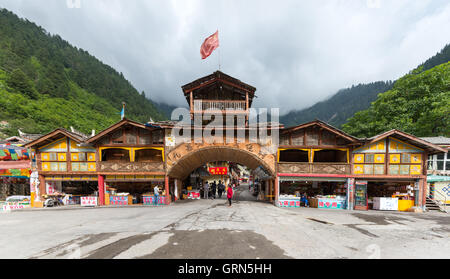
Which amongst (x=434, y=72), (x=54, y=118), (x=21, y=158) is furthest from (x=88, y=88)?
(x=434, y=72)

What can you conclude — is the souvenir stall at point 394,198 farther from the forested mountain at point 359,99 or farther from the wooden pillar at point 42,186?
the forested mountain at point 359,99

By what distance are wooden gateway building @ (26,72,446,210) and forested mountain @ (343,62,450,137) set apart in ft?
35.5

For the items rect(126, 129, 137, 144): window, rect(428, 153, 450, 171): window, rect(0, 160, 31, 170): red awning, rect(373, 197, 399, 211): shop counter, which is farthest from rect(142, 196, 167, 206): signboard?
rect(428, 153, 450, 171): window

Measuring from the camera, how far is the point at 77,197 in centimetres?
1689

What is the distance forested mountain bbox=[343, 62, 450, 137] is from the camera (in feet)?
66.9

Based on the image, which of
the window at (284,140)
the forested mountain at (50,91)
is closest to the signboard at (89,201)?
the window at (284,140)

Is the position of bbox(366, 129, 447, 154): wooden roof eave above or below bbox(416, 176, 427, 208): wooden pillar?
above

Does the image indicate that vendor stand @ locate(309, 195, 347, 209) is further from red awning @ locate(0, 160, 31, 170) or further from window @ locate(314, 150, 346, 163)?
red awning @ locate(0, 160, 31, 170)

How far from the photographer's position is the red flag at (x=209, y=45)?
53.6 feet

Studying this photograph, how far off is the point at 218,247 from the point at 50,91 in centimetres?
10104

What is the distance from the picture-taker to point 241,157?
17.4 meters

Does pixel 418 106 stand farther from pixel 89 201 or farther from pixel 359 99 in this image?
pixel 359 99

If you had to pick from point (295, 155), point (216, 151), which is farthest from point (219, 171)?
point (295, 155)

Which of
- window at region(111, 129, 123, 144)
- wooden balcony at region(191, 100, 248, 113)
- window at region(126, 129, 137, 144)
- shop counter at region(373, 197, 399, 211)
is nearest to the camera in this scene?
shop counter at region(373, 197, 399, 211)
